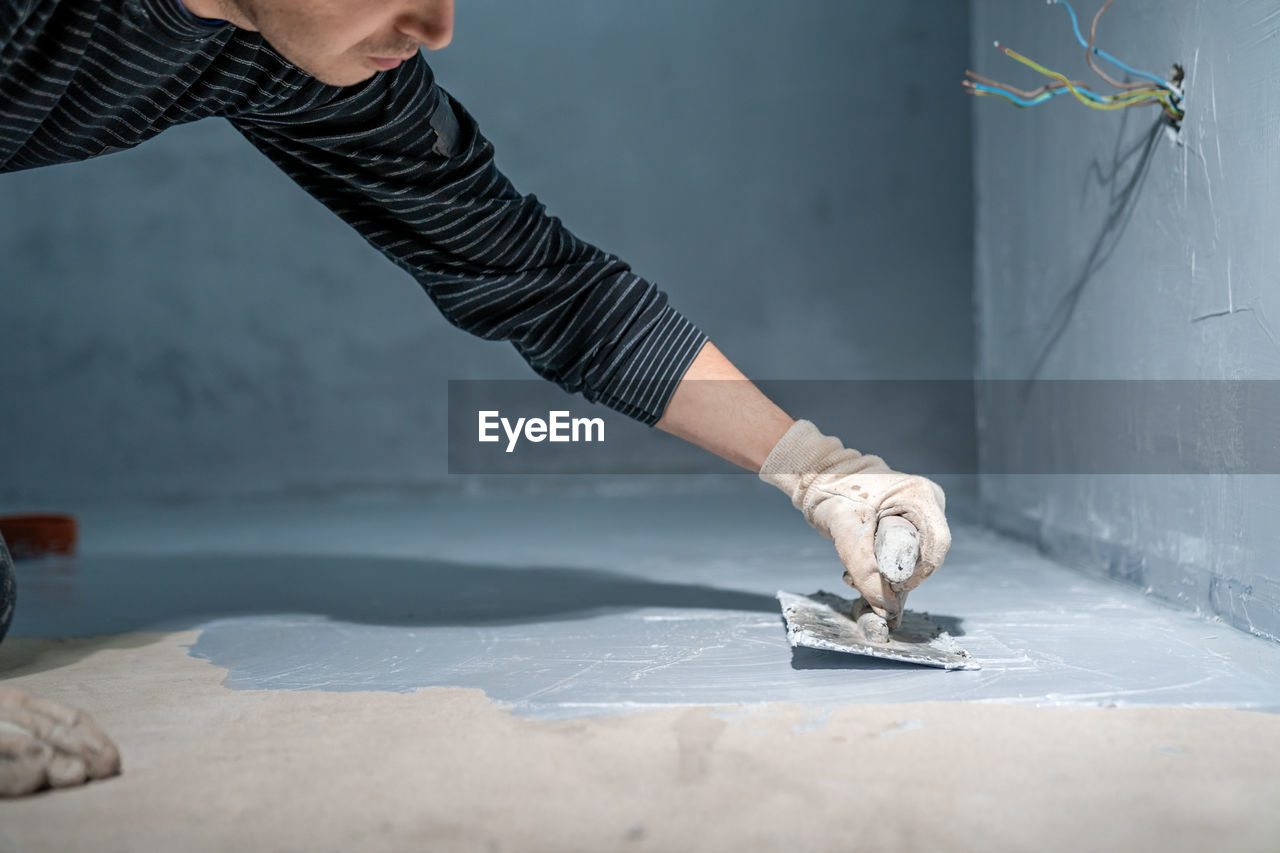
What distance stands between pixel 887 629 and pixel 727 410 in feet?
1.05

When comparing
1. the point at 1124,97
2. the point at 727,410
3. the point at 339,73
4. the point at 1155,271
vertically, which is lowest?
the point at 727,410

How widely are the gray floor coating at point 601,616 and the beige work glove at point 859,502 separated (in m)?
0.10

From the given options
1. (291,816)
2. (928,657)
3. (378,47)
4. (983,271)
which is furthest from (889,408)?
(291,816)

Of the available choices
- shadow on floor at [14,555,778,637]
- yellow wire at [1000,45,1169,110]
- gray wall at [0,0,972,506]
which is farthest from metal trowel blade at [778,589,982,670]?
gray wall at [0,0,972,506]

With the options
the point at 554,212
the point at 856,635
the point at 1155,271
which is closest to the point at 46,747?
the point at 856,635

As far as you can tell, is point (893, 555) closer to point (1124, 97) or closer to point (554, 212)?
point (1124, 97)

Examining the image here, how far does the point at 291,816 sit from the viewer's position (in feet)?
2.26

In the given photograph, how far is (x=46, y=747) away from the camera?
0.73 meters

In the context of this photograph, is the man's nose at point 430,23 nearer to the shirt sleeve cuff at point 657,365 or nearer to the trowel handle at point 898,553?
the shirt sleeve cuff at point 657,365

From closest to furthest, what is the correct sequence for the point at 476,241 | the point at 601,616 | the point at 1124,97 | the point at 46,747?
the point at 46,747
the point at 476,241
the point at 601,616
the point at 1124,97

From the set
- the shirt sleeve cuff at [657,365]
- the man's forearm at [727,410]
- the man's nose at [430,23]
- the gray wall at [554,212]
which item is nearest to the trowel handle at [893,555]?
the man's forearm at [727,410]

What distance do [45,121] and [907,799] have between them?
3.50 feet

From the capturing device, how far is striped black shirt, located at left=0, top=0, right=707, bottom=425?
1.05 metres

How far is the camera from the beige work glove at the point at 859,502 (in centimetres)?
113
